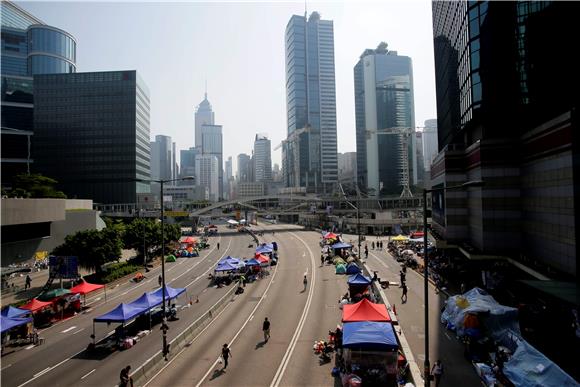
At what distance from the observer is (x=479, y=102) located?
104 ft

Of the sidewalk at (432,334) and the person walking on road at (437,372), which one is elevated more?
the person walking on road at (437,372)

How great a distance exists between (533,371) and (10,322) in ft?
89.3

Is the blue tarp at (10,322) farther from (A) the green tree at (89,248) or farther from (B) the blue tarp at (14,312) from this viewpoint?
(A) the green tree at (89,248)

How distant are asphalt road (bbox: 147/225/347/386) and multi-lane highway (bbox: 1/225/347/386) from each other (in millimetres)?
45

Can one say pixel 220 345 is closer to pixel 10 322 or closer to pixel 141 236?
pixel 10 322

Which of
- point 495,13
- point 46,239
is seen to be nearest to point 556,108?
point 495,13

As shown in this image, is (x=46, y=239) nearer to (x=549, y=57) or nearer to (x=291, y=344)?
(x=291, y=344)

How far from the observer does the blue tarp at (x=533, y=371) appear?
1200cm

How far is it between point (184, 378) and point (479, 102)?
31.0 metres

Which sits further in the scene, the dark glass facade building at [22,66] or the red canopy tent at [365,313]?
the dark glass facade building at [22,66]

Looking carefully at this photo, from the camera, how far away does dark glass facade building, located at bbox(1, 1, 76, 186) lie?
12494cm

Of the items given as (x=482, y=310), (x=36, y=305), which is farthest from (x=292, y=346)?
(x=36, y=305)

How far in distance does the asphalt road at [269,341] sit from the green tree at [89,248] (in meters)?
17.3

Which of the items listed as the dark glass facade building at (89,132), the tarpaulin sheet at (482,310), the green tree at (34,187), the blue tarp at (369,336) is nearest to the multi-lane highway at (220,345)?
the blue tarp at (369,336)
